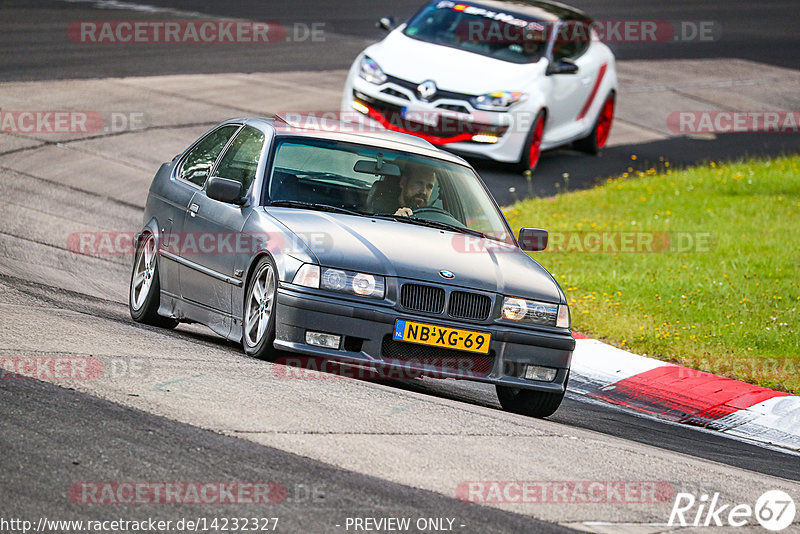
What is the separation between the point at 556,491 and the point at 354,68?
11.4m

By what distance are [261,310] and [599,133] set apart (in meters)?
12.5

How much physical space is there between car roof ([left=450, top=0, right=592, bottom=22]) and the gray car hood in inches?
391

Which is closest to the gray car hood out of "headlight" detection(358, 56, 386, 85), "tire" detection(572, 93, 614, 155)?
"headlight" detection(358, 56, 386, 85)

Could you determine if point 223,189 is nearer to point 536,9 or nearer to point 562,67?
point 562,67

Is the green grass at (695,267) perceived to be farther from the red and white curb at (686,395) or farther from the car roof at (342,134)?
the car roof at (342,134)

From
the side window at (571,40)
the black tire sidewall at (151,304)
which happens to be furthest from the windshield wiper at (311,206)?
the side window at (571,40)

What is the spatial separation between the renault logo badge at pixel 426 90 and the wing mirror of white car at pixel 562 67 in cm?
178

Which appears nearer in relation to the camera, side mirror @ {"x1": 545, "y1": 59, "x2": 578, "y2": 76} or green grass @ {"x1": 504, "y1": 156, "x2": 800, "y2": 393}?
green grass @ {"x1": 504, "y1": 156, "x2": 800, "y2": 393}

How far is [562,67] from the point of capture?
56.0 ft

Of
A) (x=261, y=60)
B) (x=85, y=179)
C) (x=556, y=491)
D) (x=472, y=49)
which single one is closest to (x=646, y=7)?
(x=261, y=60)

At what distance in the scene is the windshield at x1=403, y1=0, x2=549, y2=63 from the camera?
17.1m

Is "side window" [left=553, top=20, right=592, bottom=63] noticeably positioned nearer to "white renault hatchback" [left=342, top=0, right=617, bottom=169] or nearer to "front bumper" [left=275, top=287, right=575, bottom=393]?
"white renault hatchback" [left=342, top=0, right=617, bottom=169]

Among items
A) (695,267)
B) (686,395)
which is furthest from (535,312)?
(695,267)

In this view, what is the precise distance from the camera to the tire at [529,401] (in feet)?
26.6
